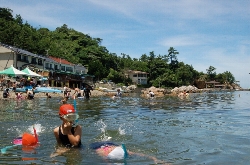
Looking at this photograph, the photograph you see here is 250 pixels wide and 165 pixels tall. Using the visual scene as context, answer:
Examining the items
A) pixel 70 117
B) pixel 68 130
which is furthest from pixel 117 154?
pixel 70 117

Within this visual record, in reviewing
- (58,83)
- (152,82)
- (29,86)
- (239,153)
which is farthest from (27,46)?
(239,153)

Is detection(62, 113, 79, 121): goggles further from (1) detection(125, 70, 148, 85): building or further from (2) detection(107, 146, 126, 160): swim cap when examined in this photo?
(1) detection(125, 70, 148, 85): building

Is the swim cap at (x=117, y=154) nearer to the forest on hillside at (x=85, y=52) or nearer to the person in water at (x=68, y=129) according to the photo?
the person in water at (x=68, y=129)

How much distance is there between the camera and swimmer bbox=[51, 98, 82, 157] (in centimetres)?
628

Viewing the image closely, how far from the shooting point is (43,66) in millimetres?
55719

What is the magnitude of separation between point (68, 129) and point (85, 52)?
78519 mm

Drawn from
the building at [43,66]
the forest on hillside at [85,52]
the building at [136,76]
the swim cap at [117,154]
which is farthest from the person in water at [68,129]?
the building at [136,76]

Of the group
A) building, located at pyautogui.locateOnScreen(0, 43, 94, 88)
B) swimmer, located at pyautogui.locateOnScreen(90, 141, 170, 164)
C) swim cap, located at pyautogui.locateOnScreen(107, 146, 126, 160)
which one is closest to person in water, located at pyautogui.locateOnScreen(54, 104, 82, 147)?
swimmer, located at pyautogui.locateOnScreen(90, 141, 170, 164)

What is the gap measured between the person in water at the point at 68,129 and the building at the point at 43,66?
40800mm

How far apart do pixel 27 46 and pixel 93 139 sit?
191 ft

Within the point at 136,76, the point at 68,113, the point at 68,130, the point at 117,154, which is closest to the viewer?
the point at 68,113

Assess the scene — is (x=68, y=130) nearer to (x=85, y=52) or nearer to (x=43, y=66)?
(x=43, y=66)

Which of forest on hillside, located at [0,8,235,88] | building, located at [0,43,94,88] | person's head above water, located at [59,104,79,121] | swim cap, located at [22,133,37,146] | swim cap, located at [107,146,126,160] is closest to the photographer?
person's head above water, located at [59,104,79,121]

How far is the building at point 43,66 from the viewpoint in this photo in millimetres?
47656
